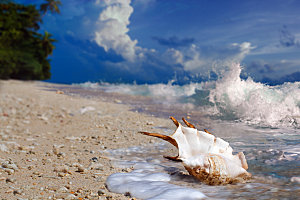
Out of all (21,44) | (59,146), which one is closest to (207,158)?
(59,146)

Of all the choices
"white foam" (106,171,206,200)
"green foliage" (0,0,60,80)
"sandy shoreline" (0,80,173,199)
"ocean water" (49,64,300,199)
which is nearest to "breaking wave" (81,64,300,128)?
"ocean water" (49,64,300,199)

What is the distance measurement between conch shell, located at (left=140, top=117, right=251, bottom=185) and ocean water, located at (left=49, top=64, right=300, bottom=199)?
93mm

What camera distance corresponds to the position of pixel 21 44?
1099 inches

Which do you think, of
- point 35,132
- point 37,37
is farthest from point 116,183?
point 37,37

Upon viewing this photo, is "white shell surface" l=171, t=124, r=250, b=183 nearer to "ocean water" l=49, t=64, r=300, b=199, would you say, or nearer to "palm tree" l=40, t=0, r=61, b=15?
"ocean water" l=49, t=64, r=300, b=199

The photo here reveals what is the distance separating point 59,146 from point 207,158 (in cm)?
267

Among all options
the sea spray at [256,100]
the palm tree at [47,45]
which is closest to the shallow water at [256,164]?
the sea spray at [256,100]

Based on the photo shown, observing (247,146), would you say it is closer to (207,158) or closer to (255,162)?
(255,162)

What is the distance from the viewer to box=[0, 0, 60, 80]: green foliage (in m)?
24.7

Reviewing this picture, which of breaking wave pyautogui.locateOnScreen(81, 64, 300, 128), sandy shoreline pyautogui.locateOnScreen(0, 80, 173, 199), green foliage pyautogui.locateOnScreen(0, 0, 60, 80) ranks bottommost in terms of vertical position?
sandy shoreline pyautogui.locateOnScreen(0, 80, 173, 199)

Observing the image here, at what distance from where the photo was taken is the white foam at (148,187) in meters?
2.35

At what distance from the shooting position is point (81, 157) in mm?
3760

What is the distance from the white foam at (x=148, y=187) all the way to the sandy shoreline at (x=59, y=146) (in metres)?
0.12

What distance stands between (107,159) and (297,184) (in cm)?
236
